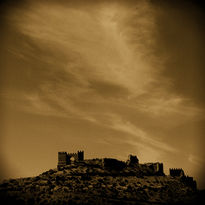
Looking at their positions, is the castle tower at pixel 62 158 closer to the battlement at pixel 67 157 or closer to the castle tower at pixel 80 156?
the battlement at pixel 67 157

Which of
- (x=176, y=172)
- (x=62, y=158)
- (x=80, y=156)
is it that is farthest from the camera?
(x=176, y=172)

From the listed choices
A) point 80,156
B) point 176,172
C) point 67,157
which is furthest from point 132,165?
point 67,157

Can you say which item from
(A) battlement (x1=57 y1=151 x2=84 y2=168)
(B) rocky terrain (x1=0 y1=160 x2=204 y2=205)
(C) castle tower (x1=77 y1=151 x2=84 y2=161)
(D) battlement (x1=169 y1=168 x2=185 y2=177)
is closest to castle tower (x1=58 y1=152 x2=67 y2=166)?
(A) battlement (x1=57 y1=151 x2=84 y2=168)

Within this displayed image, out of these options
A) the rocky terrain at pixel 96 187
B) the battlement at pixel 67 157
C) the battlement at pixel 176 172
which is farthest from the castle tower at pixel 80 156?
the battlement at pixel 176 172

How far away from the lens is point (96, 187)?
80.2m

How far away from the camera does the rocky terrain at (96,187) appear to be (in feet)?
235

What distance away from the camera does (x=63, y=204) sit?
6750 cm

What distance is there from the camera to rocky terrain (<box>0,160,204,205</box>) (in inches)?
2817

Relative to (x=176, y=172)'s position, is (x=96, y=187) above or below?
below

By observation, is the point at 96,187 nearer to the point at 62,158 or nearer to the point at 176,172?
the point at 62,158

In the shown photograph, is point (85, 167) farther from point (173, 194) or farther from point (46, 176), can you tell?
point (173, 194)

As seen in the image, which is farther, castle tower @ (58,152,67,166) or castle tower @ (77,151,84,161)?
castle tower @ (77,151,84,161)

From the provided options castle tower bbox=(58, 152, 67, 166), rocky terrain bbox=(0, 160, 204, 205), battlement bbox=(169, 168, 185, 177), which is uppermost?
castle tower bbox=(58, 152, 67, 166)

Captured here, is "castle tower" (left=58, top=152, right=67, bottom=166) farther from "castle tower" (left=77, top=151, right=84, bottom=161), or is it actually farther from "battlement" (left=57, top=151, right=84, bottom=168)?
"castle tower" (left=77, top=151, right=84, bottom=161)
